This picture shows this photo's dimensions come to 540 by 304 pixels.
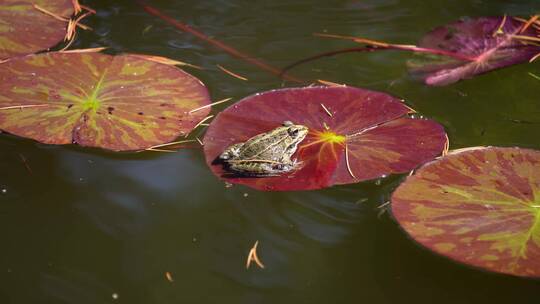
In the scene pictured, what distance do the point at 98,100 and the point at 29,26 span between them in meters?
0.80

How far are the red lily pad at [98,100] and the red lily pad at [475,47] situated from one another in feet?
3.45

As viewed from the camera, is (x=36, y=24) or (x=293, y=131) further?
(x=36, y=24)

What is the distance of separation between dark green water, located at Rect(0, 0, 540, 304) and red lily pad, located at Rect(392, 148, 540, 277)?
0.24 feet

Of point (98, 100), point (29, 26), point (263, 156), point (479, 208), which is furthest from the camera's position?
point (29, 26)

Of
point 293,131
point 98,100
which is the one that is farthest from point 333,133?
point 98,100

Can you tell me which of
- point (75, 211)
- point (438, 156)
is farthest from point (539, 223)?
point (75, 211)

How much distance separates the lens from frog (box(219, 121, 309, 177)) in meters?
2.14

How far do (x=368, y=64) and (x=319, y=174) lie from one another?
914 mm

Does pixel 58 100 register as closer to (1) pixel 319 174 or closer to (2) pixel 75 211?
(2) pixel 75 211

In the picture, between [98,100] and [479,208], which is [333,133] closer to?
[479,208]

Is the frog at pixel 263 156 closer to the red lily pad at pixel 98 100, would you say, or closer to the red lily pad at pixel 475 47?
the red lily pad at pixel 98 100

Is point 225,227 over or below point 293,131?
below

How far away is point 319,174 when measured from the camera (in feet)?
7.01

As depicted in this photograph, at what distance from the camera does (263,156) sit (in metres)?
2.17
